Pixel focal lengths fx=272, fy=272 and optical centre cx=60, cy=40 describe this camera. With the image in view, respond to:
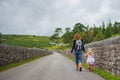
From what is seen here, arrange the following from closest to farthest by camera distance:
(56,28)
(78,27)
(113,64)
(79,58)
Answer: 1. (113,64)
2. (79,58)
3. (78,27)
4. (56,28)

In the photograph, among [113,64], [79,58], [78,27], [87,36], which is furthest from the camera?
[78,27]

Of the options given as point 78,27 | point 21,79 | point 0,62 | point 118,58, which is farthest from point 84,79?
point 78,27

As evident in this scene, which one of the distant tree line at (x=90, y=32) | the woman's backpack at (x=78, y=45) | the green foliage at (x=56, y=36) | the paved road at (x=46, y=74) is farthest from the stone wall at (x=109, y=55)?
the green foliage at (x=56, y=36)

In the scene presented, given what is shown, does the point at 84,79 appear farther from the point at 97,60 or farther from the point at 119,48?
the point at 97,60

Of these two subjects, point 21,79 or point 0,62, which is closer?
point 21,79

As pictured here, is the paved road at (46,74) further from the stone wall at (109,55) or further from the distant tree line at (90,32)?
the distant tree line at (90,32)

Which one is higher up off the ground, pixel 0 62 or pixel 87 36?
pixel 87 36

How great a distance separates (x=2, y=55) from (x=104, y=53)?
23.4 ft

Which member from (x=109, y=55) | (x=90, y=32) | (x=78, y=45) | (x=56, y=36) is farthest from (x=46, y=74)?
(x=56, y=36)

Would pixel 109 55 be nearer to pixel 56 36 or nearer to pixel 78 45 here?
pixel 78 45

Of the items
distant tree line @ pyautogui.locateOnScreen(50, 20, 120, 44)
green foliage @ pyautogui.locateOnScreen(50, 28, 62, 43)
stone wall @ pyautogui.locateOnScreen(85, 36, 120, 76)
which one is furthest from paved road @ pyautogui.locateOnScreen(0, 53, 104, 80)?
green foliage @ pyautogui.locateOnScreen(50, 28, 62, 43)

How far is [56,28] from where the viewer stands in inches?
6885

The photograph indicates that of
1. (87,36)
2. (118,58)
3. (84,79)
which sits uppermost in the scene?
(87,36)

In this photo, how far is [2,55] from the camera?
677 inches
